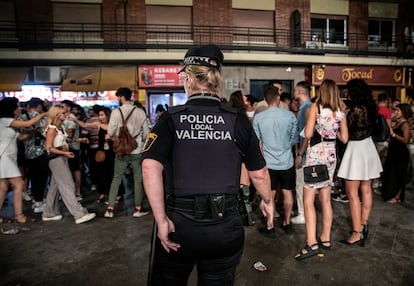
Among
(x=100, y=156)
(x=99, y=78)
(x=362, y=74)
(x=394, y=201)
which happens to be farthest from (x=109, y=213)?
(x=362, y=74)

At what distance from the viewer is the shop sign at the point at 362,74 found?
13805mm

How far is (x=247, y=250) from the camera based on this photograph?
3.76m

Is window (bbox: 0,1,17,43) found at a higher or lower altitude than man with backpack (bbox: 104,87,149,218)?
higher

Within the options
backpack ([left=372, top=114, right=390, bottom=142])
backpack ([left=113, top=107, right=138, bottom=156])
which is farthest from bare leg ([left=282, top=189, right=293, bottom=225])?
backpack ([left=113, top=107, right=138, bottom=156])

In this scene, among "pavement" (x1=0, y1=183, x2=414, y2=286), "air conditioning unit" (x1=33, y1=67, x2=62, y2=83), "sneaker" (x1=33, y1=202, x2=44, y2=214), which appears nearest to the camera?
"pavement" (x1=0, y1=183, x2=414, y2=286)

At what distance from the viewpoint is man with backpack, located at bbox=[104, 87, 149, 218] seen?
496 centimetres

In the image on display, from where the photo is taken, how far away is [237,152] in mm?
1763

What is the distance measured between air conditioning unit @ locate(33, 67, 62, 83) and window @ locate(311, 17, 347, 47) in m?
11.2

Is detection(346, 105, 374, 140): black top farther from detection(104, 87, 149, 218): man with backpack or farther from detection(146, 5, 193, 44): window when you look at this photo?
detection(146, 5, 193, 44): window

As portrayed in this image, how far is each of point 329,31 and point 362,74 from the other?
256cm

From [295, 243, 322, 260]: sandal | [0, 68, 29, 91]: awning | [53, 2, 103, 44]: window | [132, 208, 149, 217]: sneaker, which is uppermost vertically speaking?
[53, 2, 103, 44]: window

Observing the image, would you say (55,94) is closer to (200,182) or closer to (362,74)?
(200,182)

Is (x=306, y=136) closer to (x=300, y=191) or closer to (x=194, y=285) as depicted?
(x=300, y=191)

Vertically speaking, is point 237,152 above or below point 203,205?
above
